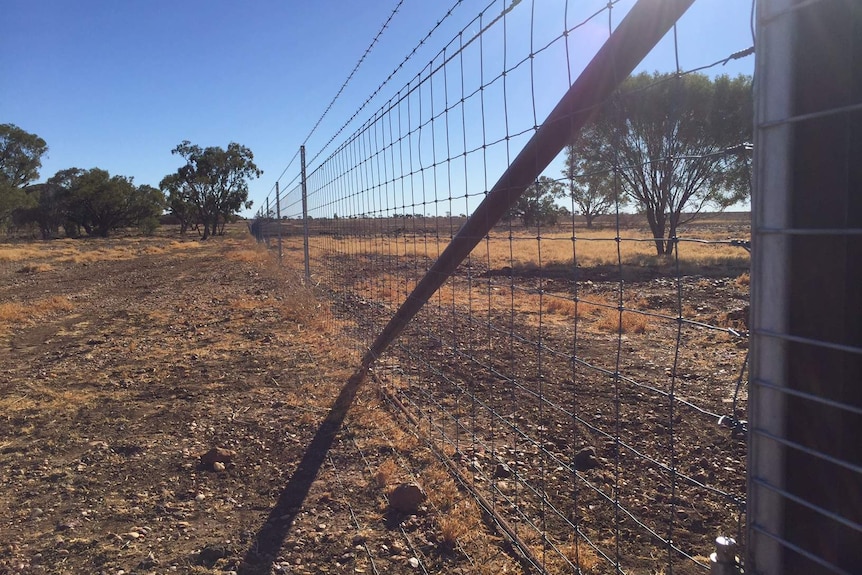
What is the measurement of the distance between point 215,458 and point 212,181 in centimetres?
5267

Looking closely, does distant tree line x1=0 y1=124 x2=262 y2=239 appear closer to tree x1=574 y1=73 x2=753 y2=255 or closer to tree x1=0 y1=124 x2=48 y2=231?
tree x1=0 y1=124 x2=48 y2=231

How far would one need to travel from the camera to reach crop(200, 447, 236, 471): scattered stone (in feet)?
12.0

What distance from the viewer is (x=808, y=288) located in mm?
1122

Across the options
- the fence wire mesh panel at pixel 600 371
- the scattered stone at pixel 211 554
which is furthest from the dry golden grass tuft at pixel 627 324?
the scattered stone at pixel 211 554

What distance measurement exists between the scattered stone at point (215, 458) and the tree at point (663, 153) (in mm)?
2684

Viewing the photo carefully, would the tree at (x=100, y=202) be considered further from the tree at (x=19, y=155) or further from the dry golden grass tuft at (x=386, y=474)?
the dry golden grass tuft at (x=386, y=474)

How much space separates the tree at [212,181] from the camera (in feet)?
167

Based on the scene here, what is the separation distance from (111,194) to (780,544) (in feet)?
201

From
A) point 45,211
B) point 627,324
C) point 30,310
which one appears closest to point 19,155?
point 45,211

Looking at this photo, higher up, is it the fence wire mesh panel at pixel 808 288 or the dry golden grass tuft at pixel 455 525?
the fence wire mesh panel at pixel 808 288

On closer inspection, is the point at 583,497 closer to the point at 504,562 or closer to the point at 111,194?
the point at 504,562

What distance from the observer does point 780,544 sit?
123 cm

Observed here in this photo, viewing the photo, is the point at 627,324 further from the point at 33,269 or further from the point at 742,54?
the point at 33,269

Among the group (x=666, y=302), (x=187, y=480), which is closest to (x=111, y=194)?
(x=666, y=302)
